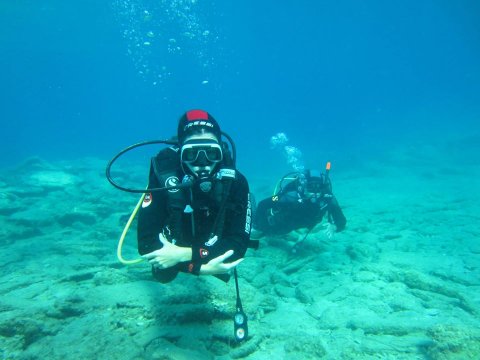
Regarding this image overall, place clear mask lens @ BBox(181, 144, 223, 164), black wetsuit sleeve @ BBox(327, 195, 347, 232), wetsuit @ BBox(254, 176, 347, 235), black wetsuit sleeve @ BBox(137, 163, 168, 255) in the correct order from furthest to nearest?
black wetsuit sleeve @ BBox(327, 195, 347, 232), wetsuit @ BBox(254, 176, 347, 235), clear mask lens @ BBox(181, 144, 223, 164), black wetsuit sleeve @ BBox(137, 163, 168, 255)

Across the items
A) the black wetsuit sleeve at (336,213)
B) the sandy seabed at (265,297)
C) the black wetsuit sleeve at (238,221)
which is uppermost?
the black wetsuit sleeve at (336,213)

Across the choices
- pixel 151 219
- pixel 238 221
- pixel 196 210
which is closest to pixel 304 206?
pixel 238 221

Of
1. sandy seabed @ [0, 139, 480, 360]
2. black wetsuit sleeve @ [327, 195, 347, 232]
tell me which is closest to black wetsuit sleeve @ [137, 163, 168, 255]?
sandy seabed @ [0, 139, 480, 360]

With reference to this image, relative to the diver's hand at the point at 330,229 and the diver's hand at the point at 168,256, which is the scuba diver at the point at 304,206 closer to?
the diver's hand at the point at 330,229

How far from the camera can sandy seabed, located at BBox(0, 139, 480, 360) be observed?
318cm

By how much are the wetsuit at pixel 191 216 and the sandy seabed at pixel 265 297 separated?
0.84 m

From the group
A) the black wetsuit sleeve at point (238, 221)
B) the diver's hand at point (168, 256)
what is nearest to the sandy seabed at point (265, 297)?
the diver's hand at point (168, 256)

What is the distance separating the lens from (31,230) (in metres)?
8.82

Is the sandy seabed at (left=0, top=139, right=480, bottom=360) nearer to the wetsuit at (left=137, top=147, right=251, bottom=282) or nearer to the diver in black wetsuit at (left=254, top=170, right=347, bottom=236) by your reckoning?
the diver in black wetsuit at (left=254, top=170, right=347, bottom=236)

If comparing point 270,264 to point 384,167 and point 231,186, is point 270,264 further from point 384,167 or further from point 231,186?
point 384,167

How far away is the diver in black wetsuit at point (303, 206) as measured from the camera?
688 cm

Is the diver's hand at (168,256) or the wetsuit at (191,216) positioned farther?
the wetsuit at (191,216)

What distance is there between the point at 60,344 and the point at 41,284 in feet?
6.29

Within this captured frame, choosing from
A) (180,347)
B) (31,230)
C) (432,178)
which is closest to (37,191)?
(31,230)
